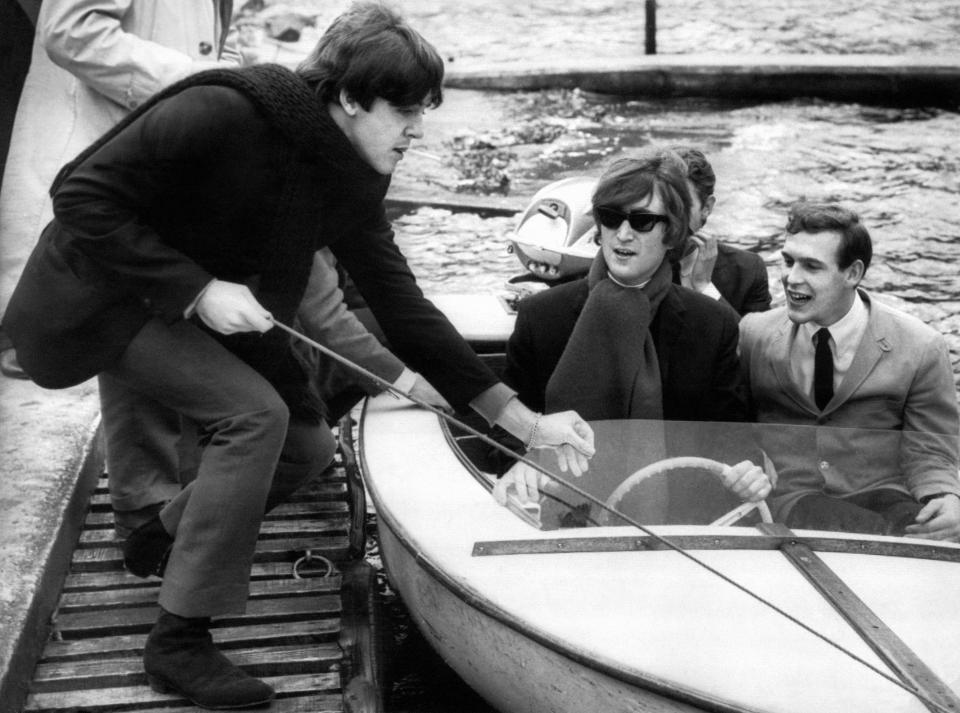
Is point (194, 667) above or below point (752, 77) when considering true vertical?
above

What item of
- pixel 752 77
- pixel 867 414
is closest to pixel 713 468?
pixel 867 414

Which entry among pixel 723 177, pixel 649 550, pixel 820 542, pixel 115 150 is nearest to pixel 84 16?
pixel 115 150

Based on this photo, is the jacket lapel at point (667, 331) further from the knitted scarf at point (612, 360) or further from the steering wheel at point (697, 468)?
the steering wheel at point (697, 468)

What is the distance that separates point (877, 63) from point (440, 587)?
9.16 meters

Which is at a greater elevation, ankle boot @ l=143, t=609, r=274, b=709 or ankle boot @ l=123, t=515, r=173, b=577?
ankle boot @ l=123, t=515, r=173, b=577

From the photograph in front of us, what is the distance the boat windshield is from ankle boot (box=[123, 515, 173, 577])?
73 cm

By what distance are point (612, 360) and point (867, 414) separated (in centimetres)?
57

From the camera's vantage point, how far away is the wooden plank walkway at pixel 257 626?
2.82 m

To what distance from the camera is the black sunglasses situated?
2955 mm

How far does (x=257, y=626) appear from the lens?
3.07 meters

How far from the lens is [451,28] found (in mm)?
13203

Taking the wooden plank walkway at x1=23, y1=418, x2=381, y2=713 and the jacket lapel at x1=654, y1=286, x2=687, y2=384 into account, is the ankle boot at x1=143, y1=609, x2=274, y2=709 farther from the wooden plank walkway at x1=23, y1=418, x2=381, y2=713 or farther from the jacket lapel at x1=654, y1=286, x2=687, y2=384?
the jacket lapel at x1=654, y1=286, x2=687, y2=384

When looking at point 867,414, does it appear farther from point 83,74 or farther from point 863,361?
Answer: point 83,74

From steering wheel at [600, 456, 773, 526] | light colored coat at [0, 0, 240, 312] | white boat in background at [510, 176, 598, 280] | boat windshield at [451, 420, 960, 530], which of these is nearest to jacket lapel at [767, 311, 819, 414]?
boat windshield at [451, 420, 960, 530]
